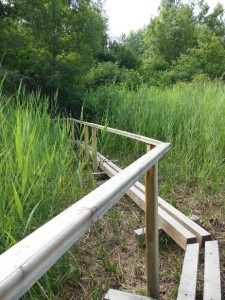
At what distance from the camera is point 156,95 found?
5.23m

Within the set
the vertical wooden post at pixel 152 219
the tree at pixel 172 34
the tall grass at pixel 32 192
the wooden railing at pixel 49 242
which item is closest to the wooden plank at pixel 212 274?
the vertical wooden post at pixel 152 219

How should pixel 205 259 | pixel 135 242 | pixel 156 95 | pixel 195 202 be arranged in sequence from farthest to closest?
pixel 156 95, pixel 195 202, pixel 135 242, pixel 205 259

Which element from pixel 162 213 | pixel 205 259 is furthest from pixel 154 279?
pixel 162 213

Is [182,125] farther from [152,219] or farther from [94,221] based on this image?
[94,221]

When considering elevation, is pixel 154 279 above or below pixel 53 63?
below

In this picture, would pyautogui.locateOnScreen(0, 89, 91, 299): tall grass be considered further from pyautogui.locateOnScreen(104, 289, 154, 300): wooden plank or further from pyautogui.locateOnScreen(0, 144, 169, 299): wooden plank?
pyautogui.locateOnScreen(0, 144, 169, 299): wooden plank

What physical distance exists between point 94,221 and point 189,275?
117 cm

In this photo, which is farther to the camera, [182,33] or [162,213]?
[182,33]

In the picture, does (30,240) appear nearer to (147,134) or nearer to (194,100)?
(147,134)

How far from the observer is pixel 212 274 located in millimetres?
1573

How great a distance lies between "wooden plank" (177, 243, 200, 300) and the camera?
1.41 metres

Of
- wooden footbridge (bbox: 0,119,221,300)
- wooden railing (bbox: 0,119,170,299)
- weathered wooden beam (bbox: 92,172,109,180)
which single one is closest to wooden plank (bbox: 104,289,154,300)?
wooden footbridge (bbox: 0,119,221,300)

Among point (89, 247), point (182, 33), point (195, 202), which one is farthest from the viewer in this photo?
point (182, 33)

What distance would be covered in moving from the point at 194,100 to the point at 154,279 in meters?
3.33
